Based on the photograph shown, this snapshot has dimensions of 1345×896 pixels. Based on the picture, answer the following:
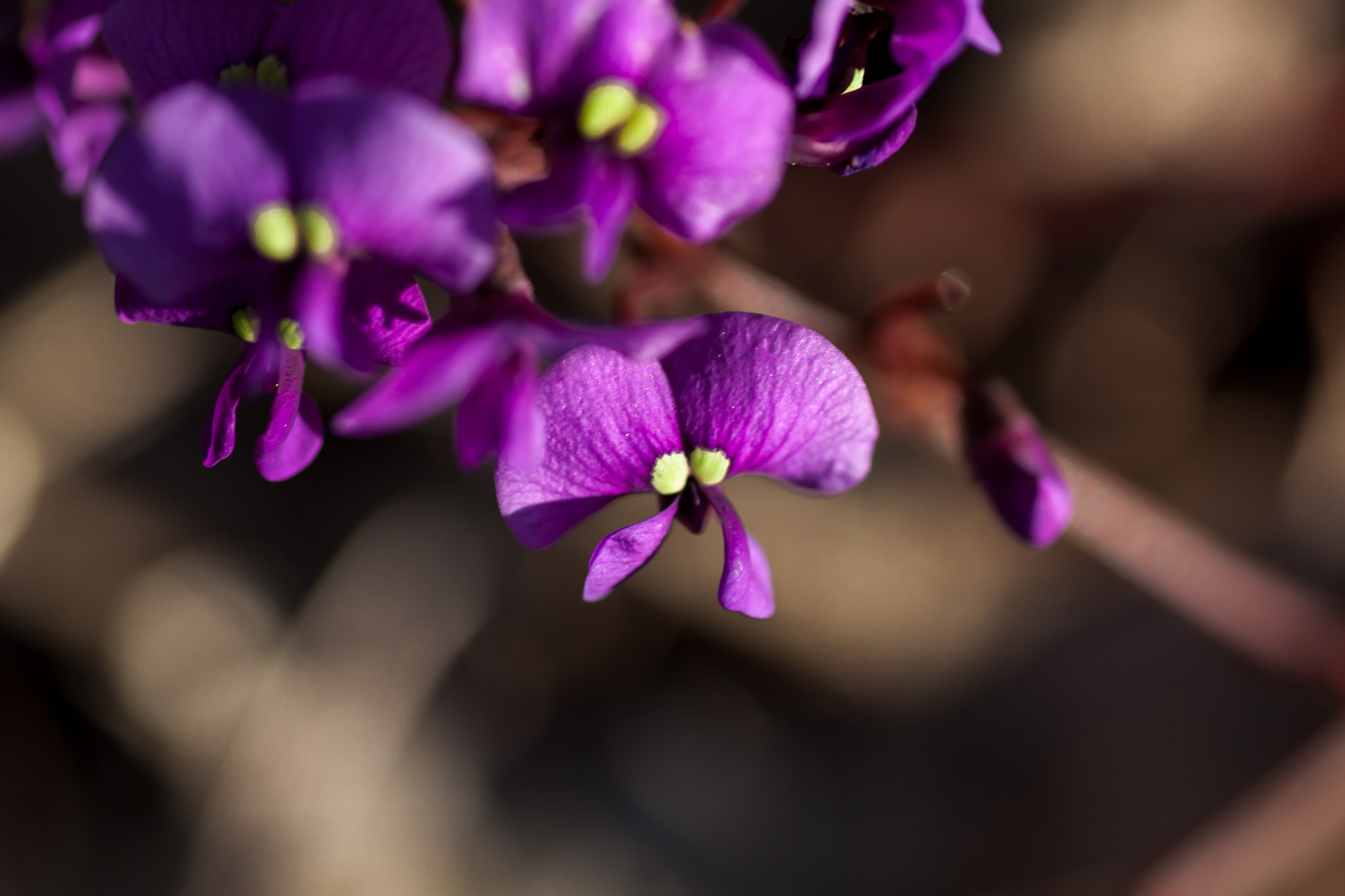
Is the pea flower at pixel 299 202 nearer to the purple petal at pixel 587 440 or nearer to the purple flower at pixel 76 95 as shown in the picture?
the purple petal at pixel 587 440

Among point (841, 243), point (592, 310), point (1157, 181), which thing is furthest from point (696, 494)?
point (1157, 181)

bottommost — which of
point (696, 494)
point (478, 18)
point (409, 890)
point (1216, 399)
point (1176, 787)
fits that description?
point (409, 890)

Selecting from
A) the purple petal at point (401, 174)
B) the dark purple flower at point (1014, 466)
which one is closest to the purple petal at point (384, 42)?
the purple petal at point (401, 174)

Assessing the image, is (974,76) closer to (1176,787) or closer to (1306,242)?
(1306,242)

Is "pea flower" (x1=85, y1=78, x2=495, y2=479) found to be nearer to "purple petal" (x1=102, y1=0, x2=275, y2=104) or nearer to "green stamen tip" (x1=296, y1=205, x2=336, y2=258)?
"green stamen tip" (x1=296, y1=205, x2=336, y2=258)

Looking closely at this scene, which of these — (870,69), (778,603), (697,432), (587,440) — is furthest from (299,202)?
(778,603)

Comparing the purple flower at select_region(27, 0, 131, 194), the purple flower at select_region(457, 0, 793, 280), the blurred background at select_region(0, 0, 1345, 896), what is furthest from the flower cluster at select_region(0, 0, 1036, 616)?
the blurred background at select_region(0, 0, 1345, 896)

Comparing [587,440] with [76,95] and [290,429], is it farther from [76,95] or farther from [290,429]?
[76,95]
